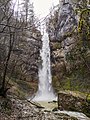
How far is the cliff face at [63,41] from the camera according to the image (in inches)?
1245

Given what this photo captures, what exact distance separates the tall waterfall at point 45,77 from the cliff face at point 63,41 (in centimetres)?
71

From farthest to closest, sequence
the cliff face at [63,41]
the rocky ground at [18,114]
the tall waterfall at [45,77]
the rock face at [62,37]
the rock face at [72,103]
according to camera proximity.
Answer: the rock face at [62,37]
the cliff face at [63,41]
the tall waterfall at [45,77]
the rock face at [72,103]
the rocky ground at [18,114]

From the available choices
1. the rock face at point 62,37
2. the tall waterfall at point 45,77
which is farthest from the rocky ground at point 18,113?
the rock face at point 62,37

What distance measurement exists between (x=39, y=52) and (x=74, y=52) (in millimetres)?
→ 5617

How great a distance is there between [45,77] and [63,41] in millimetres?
5985

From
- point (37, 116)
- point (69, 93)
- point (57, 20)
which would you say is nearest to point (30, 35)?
point (57, 20)

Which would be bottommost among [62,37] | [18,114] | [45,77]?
[18,114]

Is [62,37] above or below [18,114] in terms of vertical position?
above

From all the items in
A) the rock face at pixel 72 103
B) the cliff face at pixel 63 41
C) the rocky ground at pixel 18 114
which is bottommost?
the rock face at pixel 72 103

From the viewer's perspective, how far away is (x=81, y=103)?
13.5 meters

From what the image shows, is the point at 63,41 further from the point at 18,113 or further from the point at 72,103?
the point at 18,113

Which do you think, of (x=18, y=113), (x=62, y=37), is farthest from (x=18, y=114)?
A: (x=62, y=37)

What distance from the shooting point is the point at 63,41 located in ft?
111

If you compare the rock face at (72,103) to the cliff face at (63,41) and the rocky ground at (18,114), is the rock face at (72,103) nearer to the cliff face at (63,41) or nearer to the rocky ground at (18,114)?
the rocky ground at (18,114)
